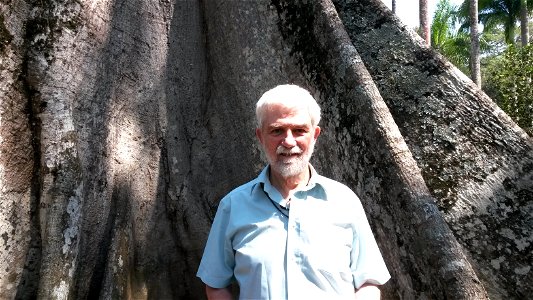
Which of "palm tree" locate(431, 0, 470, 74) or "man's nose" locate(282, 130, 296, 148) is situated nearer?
"man's nose" locate(282, 130, 296, 148)

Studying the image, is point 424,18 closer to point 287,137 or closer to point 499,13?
point 499,13

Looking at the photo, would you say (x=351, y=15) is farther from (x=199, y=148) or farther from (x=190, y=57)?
(x=199, y=148)

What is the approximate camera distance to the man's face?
7.08ft

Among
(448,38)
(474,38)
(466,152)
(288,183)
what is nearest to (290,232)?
(288,183)

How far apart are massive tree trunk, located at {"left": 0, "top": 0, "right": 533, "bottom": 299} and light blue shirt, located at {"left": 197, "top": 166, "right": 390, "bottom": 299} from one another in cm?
60

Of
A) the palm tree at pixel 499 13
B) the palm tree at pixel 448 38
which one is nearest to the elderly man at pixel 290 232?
the palm tree at pixel 448 38

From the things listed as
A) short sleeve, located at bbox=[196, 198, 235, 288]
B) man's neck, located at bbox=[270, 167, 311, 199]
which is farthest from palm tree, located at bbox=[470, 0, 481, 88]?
short sleeve, located at bbox=[196, 198, 235, 288]

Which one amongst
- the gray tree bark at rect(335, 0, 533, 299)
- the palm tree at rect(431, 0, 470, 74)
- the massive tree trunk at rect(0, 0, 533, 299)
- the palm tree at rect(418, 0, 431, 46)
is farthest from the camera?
the palm tree at rect(431, 0, 470, 74)

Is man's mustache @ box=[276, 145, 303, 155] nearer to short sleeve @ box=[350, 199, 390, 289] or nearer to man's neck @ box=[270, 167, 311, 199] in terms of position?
man's neck @ box=[270, 167, 311, 199]

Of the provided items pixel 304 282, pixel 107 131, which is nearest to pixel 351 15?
pixel 107 131

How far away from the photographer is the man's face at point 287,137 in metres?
2.16

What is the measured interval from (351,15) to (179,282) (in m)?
2.04

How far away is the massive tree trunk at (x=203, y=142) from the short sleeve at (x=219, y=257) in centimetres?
94

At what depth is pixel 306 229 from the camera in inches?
83.2
